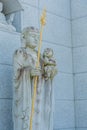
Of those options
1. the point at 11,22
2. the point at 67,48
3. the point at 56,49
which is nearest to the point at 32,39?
the point at 11,22

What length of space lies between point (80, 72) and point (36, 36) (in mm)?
2247

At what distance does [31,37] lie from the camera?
20.6 feet

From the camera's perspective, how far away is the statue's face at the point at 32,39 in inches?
246

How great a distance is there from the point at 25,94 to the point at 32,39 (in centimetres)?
83

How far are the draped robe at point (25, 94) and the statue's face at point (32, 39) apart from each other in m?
0.12

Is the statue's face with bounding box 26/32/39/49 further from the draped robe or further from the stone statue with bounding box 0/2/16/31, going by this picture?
the stone statue with bounding box 0/2/16/31

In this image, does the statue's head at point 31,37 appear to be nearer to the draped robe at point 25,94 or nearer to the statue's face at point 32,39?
the statue's face at point 32,39

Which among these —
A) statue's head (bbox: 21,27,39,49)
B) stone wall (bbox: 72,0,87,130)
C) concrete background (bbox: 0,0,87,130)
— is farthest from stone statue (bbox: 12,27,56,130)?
stone wall (bbox: 72,0,87,130)

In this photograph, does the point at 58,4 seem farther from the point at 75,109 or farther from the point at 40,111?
the point at 40,111

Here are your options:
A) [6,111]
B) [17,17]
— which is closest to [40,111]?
[6,111]

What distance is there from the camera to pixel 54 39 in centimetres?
798

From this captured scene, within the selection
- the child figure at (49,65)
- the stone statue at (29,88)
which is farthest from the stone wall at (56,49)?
the child figure at (49,65)

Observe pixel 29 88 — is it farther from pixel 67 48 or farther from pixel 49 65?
pixel 67 48

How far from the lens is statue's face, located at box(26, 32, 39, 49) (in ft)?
20.5
